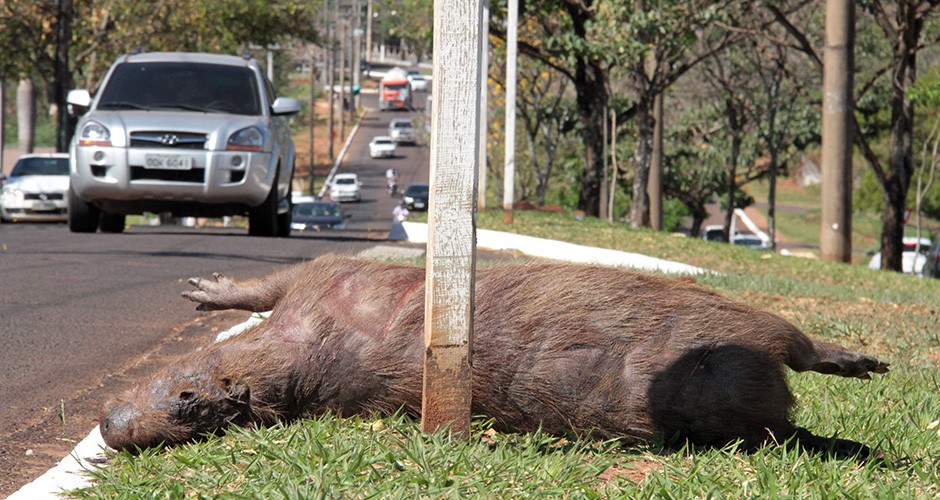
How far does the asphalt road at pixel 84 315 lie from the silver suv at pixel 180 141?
434 mm

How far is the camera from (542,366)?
12.0 ft

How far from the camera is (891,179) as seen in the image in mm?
19188

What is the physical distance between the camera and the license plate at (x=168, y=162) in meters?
11.1

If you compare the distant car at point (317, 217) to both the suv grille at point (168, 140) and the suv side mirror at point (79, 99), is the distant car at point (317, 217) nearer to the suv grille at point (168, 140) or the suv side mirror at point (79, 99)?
the suv side mirror at point (79, 99)

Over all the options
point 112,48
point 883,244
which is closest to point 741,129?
point 883,244

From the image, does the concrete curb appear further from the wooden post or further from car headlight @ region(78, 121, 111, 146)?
car headlight @ region(78, 121, 111, 146)

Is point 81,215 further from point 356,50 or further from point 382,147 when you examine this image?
point 356,50

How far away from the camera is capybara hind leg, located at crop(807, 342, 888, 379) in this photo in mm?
3748

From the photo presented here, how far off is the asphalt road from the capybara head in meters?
0.39

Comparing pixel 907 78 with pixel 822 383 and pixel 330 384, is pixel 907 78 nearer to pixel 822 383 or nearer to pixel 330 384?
pixel 822 383

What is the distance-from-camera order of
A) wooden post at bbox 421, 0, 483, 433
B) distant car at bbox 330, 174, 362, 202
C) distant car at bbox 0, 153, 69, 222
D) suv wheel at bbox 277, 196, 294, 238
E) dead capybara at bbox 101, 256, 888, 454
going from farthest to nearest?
distant car at bbox 330, 174, 362, 202, distant car at bbox 0, 153, 69, 222, suv wheel at bbox 277, 196, 294, 238, dead capybara at bbox 101, 256, 888, 454, wooden post at bbox 421, 0, 483, 433

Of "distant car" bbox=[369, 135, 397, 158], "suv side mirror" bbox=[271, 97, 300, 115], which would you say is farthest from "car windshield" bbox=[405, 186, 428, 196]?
"suv side mirror" bbox=[271, 97, 300, 115]

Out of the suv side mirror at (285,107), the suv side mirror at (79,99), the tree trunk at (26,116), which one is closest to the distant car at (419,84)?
the tree trunk at (26,116)

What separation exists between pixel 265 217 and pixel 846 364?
30.6 feet
